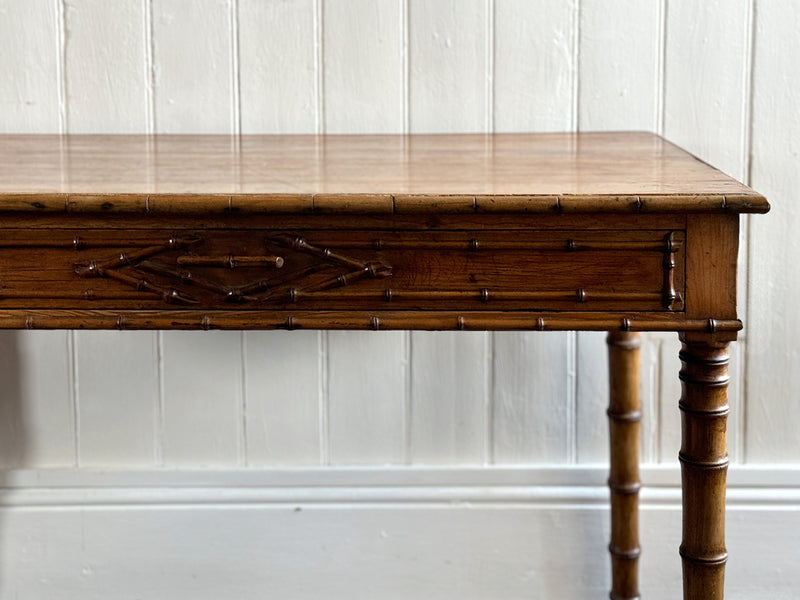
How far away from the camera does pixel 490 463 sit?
1.58m

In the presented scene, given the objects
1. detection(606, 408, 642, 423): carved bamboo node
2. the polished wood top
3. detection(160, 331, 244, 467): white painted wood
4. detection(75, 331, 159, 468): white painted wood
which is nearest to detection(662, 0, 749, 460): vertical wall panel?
the polished wood top

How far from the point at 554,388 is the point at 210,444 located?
1.77ft

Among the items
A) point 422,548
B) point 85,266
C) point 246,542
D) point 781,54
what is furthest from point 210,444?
point 781,54

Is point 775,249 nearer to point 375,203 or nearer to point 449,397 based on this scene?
point 449,397

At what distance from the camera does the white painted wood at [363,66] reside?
149 centimetres

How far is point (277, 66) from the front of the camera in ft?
4.93

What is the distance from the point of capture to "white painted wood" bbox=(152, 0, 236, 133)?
1490mm

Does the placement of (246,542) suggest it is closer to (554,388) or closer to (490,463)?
(490,463)

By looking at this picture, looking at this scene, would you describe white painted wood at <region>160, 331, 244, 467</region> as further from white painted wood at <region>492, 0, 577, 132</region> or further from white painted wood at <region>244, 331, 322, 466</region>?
white painted wood at <region>492, 0, 577, 132</region>

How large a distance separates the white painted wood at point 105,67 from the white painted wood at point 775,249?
0.91 m

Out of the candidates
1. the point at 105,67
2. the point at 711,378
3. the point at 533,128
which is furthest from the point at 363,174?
the point at 105,67

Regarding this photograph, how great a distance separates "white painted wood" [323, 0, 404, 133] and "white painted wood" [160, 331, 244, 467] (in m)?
0.38

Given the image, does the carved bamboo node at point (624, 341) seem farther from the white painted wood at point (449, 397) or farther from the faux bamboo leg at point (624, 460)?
the white painted wood at point (449, 397)

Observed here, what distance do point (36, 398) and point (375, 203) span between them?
872 millimetres
